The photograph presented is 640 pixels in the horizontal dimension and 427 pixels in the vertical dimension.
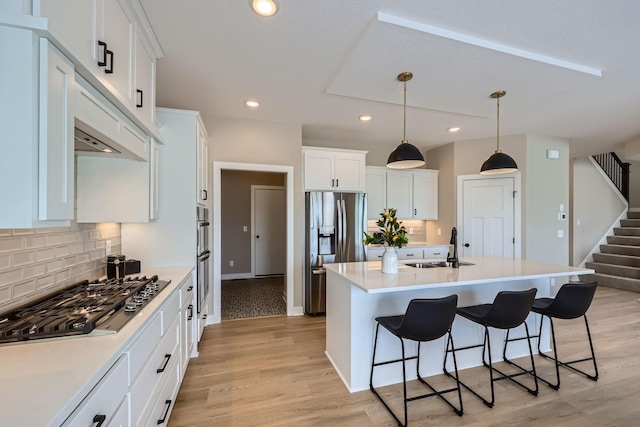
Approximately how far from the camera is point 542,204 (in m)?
4.28

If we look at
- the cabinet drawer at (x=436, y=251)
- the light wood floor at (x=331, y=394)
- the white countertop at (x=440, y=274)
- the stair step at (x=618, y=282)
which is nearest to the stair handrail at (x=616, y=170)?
the stair step at (x=618, y=282)

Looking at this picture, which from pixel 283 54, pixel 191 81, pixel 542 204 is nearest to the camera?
pixel 283 54

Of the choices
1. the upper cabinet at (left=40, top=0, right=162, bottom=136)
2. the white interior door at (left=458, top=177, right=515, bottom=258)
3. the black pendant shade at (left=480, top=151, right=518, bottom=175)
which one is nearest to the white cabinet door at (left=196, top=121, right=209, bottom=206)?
the upper cabinet at (left=40, top=0, right=162, bottom=136)

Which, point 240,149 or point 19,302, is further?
point 240,149

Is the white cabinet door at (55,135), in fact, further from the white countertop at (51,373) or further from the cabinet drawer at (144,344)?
the cabinet drawer at (144,344)

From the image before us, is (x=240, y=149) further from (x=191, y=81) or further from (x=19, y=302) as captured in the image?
(x=19, y=302)

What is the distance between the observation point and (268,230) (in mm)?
6031

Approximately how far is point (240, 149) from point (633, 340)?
5.01 metres

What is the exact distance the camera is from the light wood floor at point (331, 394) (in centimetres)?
182

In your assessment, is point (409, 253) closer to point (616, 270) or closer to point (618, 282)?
point (618, 282)

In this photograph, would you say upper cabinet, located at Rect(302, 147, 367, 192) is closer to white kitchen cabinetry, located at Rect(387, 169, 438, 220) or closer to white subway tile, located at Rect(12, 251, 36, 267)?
white kitchen cabinetry, located at Rect(387, 169, 438, 220)

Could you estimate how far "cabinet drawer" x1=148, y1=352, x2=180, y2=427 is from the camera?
143 centimetres

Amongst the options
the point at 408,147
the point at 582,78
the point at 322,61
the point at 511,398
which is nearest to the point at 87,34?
the point at 322,61

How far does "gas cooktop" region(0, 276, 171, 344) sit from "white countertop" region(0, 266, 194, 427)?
4 cm
